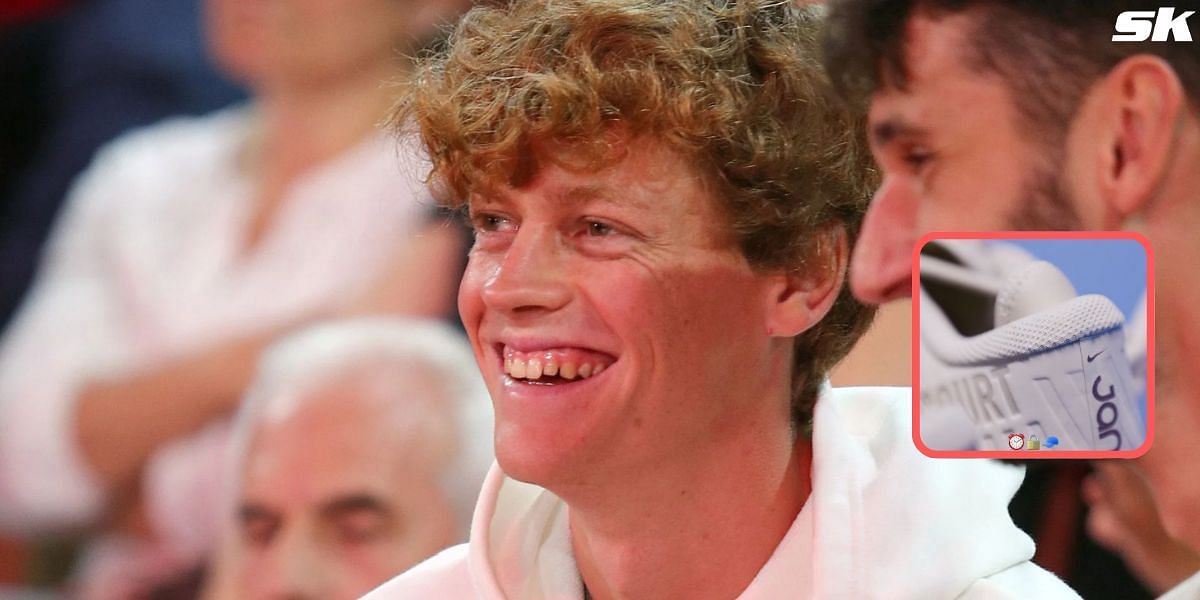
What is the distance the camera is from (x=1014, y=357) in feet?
3.86

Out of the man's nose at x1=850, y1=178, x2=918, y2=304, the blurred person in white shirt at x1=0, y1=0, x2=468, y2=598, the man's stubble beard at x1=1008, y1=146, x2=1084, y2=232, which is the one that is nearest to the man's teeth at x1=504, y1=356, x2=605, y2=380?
the man's nose at x1=850, y1=178, x2=918, y2=304

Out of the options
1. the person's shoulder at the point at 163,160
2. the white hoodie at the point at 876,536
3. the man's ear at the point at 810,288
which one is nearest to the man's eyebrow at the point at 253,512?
the person's shoulder at the point at 163,160

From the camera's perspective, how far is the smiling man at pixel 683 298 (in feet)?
3.69

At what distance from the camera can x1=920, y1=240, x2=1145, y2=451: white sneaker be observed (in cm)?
116

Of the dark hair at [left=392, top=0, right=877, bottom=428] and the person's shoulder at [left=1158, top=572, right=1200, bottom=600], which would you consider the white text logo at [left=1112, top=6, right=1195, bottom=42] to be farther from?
the person's shoulder at [left=1158, top=572, right=1200, bottom=600]

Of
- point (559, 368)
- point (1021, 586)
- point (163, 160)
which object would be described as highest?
point (163, 160)

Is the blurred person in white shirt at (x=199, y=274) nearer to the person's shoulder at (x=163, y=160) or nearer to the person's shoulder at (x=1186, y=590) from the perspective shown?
the person's shoulder at (x=163, y=160)

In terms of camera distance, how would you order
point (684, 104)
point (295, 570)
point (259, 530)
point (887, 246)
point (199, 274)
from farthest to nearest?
point (199, 274)
point (259, 530)
point (295, 570)
point (887, 246)
point (684, 104)

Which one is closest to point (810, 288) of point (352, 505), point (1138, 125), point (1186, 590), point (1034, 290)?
point (1034, 290)

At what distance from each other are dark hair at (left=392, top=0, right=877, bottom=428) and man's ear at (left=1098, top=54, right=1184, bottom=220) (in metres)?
0.19

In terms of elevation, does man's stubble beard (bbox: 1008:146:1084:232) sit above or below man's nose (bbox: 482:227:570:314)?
above

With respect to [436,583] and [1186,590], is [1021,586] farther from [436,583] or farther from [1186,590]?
[436,583]

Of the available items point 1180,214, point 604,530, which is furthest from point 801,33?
point 604,530

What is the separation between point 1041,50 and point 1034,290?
0.62 ft
